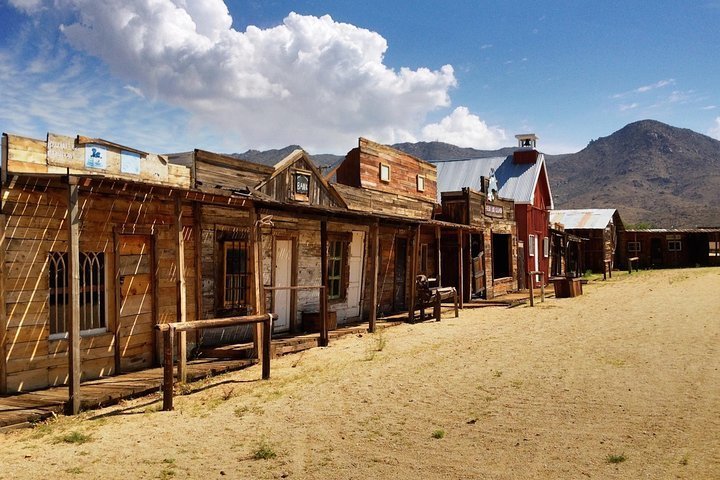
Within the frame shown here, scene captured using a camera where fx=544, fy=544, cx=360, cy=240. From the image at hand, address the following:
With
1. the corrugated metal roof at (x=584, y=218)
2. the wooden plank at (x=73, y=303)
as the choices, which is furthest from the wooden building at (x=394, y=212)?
the corrugated metal roof at (x=584, y=218)

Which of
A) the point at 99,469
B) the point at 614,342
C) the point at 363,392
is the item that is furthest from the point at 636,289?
the point at 99,469

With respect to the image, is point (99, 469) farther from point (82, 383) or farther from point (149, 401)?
point (82, 383)

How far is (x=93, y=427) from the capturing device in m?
5.85

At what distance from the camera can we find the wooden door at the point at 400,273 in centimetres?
1636

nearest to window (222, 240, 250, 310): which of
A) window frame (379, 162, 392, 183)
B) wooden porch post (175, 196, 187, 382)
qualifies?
wooden porch post (175, 196, 187, 382)

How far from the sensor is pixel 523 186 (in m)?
28.2

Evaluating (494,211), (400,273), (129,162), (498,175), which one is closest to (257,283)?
(129,162)

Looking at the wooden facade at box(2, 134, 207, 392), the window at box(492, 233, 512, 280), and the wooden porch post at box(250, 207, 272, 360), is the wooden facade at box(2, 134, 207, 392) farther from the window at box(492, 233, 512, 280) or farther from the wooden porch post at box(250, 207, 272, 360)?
the window at box(492, 233, 512, 280)

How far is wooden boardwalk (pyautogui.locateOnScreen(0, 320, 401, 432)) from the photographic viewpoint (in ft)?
19.7

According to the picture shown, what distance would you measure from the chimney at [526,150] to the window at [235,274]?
2308cm

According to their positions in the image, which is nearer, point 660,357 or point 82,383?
point 82,383

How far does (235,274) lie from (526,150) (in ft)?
77.6

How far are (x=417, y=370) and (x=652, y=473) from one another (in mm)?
4285

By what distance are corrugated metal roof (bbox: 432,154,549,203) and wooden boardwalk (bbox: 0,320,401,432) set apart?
2026cm
